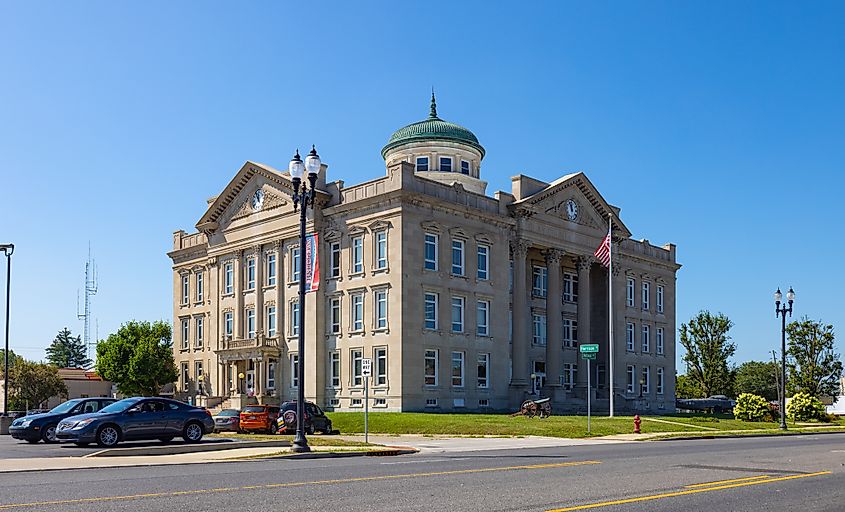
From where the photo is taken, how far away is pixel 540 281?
65.2m

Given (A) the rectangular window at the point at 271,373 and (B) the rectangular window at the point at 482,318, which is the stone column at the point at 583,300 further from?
(A) the rectangular window at the point at 271,373

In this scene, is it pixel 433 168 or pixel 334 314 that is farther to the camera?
pixel 433 168

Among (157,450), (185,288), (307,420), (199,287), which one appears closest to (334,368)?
(199,287)

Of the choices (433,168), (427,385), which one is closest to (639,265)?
(433,168)

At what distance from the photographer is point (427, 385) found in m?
53.8

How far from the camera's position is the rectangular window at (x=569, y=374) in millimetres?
66438

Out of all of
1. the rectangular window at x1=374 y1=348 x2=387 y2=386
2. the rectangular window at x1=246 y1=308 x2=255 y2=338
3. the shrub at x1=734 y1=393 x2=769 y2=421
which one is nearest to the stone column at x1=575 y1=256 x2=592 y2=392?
the shrub at x1=734 y1=393 x2=769 y2=421

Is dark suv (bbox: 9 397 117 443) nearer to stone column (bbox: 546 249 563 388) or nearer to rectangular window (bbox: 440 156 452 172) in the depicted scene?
stone column (bbox: 546 249 563 388)

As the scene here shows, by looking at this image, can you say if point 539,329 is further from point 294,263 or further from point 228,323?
point 228,323

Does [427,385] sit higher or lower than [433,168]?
lower

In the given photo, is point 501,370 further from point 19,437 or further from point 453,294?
point 19,437

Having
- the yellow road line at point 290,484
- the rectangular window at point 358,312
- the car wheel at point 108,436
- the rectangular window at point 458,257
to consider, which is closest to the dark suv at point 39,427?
the car wheel at point 108,436

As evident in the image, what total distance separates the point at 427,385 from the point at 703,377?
4495 cm

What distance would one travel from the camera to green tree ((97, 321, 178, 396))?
6931cm
